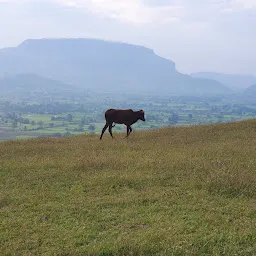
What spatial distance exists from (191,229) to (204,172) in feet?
14.6

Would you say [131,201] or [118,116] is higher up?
[118,116]

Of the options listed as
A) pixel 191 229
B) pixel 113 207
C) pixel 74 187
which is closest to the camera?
pixel 191 229

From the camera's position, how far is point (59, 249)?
6.81 meters

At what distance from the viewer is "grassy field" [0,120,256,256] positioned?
22.8 feet

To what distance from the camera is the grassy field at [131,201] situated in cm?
695

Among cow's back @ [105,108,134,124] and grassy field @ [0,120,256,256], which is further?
cow's back @ [105,108,134,124]

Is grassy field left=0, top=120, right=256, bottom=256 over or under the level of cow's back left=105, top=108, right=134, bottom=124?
under

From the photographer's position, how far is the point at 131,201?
30.9 feet

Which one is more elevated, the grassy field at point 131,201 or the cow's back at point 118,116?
the cow's back at point 118,116

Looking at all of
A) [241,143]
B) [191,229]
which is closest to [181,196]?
[191,229]

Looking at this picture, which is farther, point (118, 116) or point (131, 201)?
point (118, 116)

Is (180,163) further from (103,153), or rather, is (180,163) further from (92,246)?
(92,246)

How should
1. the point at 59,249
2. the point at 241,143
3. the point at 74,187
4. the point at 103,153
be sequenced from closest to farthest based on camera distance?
1. the point at 59,249
2. the point at 74,187
3. the point at 103,153
4. the point at 241,143

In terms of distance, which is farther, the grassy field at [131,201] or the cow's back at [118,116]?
the cow's back at [118,116]
